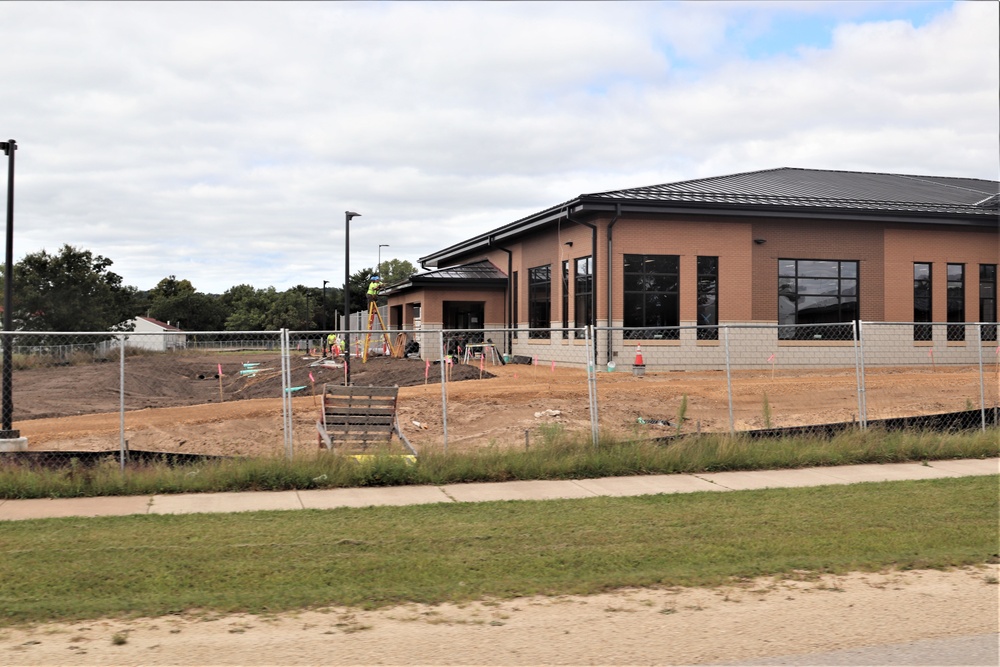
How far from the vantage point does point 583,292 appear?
28.8m

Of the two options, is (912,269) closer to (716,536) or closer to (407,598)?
(716,536)

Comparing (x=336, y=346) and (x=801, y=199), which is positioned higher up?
(x=801, y=199)

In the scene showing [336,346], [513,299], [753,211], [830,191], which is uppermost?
[830,191]

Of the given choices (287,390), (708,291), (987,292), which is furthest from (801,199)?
(287,390)

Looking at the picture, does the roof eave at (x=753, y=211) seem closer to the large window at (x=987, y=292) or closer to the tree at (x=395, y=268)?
the large window at (x=987, y=292)

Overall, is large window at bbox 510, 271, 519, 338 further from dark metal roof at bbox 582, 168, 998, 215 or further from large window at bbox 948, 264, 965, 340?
large window at bbox 948, 264, 965, 340

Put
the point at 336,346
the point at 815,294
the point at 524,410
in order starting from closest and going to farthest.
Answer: the point at 524,410, the point at 815,294, the point at 336,346

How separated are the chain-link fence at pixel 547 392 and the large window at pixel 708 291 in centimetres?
46

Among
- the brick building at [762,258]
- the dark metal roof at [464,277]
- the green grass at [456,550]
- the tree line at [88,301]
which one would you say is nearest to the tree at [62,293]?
the tree line at [88,301]

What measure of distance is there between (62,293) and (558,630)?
61.6 m

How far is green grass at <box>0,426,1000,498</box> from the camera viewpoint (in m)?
10.6

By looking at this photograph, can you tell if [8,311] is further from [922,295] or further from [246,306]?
[246,306]

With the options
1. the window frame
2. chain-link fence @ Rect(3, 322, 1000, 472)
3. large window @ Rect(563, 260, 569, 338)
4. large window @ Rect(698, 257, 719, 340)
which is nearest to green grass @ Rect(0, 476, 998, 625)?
chain-link fence @ Rect(3, 322, 1000, 472)

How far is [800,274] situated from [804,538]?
891 inches
